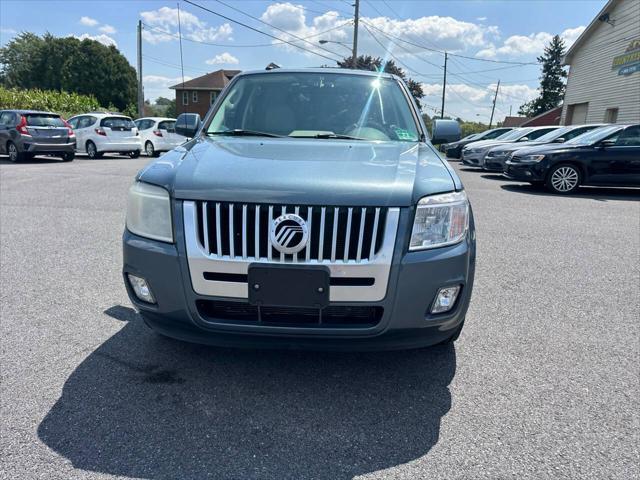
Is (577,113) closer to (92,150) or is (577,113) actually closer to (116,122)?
(116,122)

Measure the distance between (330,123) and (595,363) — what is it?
2.34 metres

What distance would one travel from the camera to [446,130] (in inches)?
157

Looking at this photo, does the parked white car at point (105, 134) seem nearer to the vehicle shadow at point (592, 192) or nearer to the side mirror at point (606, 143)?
the vehicle shadow at point (592, 192)

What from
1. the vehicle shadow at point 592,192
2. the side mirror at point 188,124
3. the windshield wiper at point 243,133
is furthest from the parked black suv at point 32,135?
the windshield wiper at point 243,133

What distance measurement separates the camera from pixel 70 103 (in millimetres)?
31719

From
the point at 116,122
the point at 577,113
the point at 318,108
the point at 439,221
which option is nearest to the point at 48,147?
the point at 116,122

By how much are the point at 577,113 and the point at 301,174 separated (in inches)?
1101

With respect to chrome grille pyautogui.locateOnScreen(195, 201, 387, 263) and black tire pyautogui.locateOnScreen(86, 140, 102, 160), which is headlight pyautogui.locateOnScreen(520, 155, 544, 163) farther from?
black tire pyautogui.locateOnScreen(86, 140, 102, 160)

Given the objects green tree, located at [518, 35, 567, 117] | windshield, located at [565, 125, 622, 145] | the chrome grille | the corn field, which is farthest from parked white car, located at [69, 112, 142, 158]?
green tree, located at [518, 35, 567, 117]

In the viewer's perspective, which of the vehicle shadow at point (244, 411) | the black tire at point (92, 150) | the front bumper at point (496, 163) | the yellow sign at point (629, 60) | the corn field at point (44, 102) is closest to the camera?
the vehicle shadow at point (244, 411)

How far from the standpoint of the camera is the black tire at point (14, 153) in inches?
551

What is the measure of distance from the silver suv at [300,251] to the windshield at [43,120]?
557 inches

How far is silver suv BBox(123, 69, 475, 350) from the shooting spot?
2.13 m

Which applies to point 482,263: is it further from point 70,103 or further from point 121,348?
point 70,103
